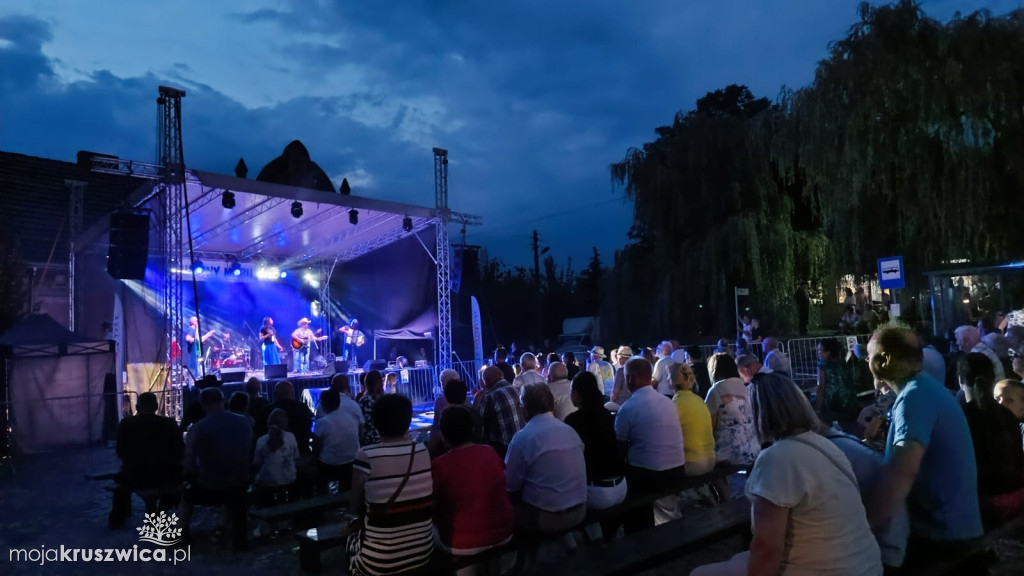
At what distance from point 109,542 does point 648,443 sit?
465 centimetres

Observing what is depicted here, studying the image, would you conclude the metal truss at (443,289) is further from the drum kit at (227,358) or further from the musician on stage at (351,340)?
the drum kit at (227,358)

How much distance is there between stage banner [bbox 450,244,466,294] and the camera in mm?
15227

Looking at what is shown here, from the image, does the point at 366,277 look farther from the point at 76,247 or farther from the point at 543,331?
the point at 543,331

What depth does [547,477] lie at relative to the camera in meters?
3.43

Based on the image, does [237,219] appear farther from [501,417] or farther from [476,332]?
[501,417]

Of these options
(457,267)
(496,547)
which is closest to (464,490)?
(496,547)

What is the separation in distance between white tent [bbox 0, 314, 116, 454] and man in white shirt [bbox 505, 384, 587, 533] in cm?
1017

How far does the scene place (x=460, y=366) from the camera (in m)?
15.0

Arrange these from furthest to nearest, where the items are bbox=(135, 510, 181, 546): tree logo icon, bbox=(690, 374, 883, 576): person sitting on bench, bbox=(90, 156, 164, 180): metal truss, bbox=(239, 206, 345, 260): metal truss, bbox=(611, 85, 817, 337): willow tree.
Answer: bbox=(611, 85, 817, 337): willow tree → bbox=(239, 206, 345, 260): metal truss → bbox=(90, 156, 164, 180): metal truss → bbox=(135, 510, 181, 546): tree logo icon → bbox=(690, 374, 883, 576): person sitting on bench

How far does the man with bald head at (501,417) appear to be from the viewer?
192 inches

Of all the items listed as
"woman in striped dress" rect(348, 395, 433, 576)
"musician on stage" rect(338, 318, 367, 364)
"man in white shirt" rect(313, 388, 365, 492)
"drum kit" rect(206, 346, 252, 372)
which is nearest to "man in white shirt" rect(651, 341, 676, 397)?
"man in white shirt" rect(313, 388, 365, 492)

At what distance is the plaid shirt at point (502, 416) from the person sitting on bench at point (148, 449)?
2768mm

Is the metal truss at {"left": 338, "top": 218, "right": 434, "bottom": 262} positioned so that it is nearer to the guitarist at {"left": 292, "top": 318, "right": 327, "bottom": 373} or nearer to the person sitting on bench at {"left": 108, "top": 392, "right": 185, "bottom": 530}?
the guitarist at {"left": 292, "top": 318, "right": 327, "bottom": 373}

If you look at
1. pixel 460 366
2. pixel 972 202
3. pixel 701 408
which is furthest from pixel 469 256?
pixel 701 408
